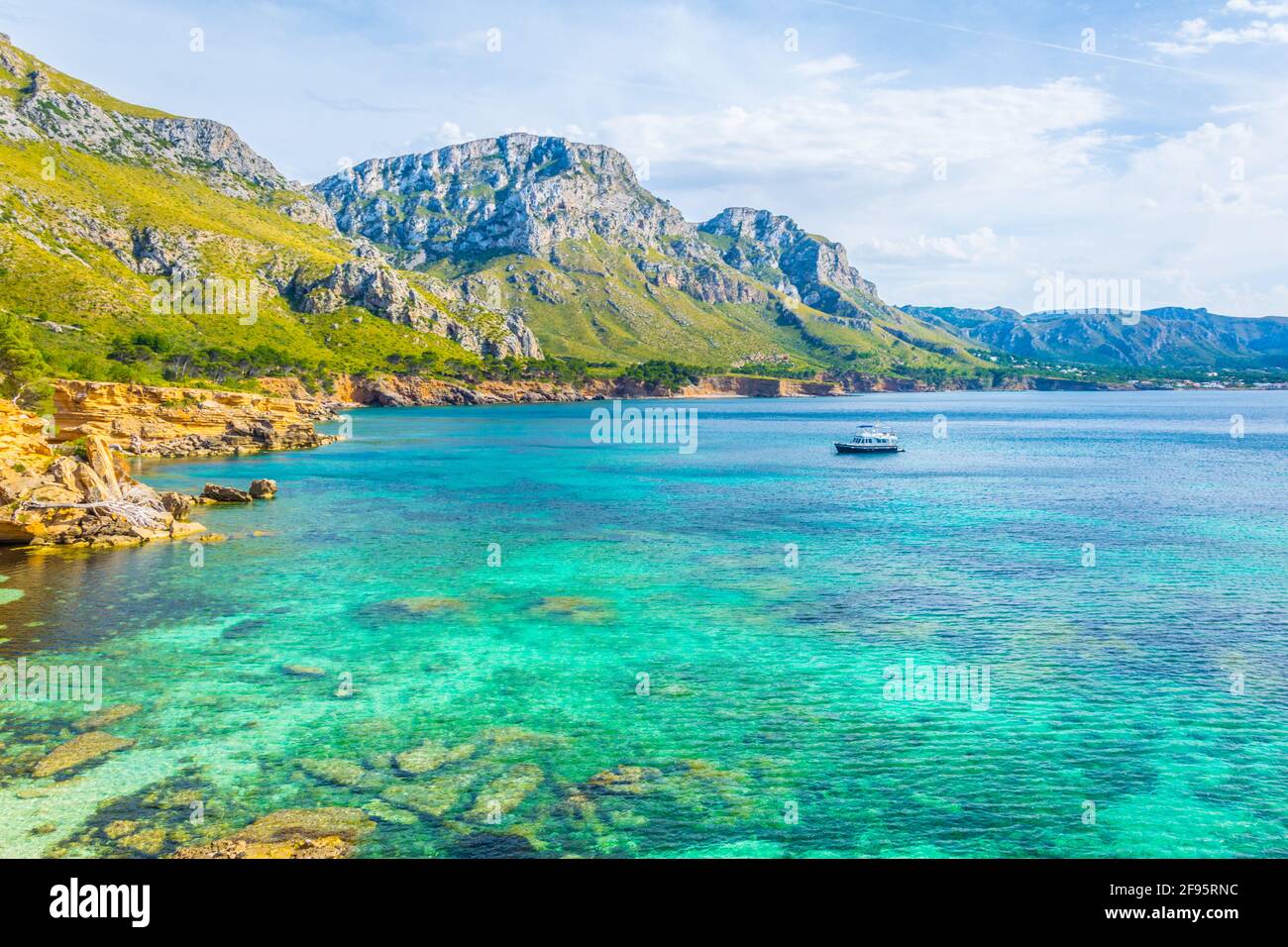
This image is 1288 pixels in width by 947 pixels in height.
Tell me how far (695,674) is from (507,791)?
11.1 meters

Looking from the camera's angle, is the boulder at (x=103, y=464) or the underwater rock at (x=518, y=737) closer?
the underwater rock at (x=518, y=737)

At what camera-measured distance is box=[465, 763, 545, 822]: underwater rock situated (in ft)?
68.6

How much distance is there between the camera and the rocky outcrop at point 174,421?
9906 centimetres

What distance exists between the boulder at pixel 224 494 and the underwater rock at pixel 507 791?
190 feet

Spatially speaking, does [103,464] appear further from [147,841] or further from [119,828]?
[147,841]

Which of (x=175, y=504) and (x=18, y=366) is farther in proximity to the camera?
(x=18, y=366)

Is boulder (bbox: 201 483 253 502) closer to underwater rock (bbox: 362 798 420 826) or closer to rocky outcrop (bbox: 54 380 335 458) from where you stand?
rocky outcrop (bbox: 54 380 335 458)

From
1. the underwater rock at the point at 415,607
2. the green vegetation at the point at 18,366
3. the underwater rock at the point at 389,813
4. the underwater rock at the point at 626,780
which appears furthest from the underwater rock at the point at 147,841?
the green vegetation at the point at 18,366

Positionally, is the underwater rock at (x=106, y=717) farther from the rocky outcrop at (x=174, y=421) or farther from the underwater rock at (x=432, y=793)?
the rocky outcrop at (x=174, y=421)

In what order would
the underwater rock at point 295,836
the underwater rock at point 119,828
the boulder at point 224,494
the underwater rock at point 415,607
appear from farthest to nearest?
the boulder at point 224,494 → the underwater rock at point 415,607 → the underwater rock at point 119,828 → the underwater rock at point 295,836

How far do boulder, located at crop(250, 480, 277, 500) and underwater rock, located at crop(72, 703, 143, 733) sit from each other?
48.8 meters

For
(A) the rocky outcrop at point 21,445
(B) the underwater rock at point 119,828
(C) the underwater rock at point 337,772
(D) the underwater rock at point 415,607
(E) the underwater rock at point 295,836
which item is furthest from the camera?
(A) the rocky outcrop at point 21,445

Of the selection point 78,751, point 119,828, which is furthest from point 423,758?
point 78,751

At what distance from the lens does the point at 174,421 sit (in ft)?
372
